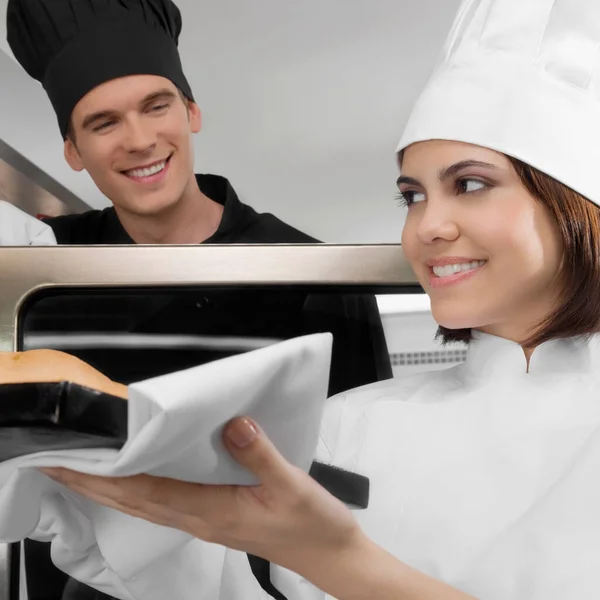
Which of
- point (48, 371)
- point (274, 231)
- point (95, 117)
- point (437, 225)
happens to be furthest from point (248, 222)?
point (48, 371)

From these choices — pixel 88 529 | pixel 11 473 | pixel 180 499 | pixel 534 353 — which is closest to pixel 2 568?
pixel 88 529

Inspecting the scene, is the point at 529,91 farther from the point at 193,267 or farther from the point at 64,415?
the point at 64,415

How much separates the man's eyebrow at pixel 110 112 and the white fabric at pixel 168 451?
0.60 m

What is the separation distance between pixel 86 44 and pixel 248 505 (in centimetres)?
82

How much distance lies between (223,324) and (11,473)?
1.37 feet

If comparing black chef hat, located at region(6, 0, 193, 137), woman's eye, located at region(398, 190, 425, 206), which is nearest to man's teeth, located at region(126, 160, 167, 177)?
black chef hat, located at region(6, 0, 193, 137)

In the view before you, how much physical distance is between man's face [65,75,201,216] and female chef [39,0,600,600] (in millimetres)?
391

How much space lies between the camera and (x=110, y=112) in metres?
1.07

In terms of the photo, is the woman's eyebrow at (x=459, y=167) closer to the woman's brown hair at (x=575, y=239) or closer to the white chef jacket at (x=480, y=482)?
the woman's brown hair at (x=575, y=239)

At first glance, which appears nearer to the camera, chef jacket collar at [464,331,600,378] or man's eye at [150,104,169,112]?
chef jacket collar at [464,331,600,378]

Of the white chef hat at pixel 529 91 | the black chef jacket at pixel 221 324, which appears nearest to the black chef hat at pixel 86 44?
the black chef jacket at pixel 221 324

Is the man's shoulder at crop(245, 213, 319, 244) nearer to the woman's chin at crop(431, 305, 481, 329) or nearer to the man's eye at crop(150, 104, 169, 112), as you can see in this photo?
the man's eye at crop(150, 104, 169, 112)

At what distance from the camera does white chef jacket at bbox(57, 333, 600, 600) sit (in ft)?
2.52

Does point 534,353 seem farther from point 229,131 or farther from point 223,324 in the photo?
point 229,131
